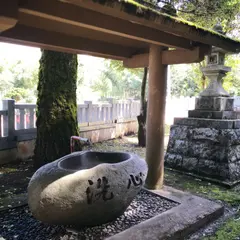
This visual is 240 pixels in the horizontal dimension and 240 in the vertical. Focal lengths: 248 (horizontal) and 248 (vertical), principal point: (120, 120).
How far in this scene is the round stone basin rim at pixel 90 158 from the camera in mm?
3104

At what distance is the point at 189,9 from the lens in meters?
6.98

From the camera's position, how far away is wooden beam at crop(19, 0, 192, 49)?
6.92ft

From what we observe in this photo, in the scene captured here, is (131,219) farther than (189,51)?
No

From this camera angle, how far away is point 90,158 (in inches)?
130

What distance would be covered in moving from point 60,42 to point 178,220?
2765mm

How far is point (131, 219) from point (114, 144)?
521 cm

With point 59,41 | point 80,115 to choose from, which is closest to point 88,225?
point 59,41

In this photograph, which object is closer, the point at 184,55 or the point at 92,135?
the point at 184,55

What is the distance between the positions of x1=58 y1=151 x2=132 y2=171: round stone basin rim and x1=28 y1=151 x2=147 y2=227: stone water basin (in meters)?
0.39

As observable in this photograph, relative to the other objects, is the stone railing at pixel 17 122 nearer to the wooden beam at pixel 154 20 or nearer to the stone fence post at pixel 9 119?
the stone fence post at pixel 9 119

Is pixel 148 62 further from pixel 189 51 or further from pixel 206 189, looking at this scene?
pixel 206 189

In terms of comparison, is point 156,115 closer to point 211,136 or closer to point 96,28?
point 211,136

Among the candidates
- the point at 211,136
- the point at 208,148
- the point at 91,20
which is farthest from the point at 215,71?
the point at 91,20

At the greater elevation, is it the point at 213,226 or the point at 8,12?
the point at 8,12
